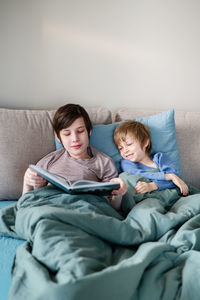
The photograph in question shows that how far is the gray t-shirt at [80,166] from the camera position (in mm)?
1610

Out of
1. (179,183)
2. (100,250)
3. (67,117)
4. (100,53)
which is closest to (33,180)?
(67,117)

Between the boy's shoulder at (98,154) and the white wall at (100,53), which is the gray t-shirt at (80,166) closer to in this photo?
the boy's shoulder at (98,154)

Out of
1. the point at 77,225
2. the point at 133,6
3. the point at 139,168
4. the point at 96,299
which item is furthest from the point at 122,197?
the point at 133,6

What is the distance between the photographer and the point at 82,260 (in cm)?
93

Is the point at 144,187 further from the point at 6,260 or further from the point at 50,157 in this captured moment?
the point at 6,260

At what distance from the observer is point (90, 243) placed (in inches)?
43.0

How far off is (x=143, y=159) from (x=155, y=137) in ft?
0.60

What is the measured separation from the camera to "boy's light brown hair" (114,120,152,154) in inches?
69.2

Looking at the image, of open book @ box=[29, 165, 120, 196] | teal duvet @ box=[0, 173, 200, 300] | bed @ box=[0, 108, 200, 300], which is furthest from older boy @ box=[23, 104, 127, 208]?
open book @ box=[29, 165, 120, 196]

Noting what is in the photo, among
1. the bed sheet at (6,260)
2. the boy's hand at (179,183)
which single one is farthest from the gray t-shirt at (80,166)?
the bed sheet at (6,260)

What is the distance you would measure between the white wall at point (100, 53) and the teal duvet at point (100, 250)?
0.94m

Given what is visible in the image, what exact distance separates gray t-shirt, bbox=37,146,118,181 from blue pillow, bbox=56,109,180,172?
11 cm

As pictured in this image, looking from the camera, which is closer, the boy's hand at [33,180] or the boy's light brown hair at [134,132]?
the boy's hand at [33,180]

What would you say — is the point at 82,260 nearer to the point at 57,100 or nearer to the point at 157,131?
the point at 157,131
